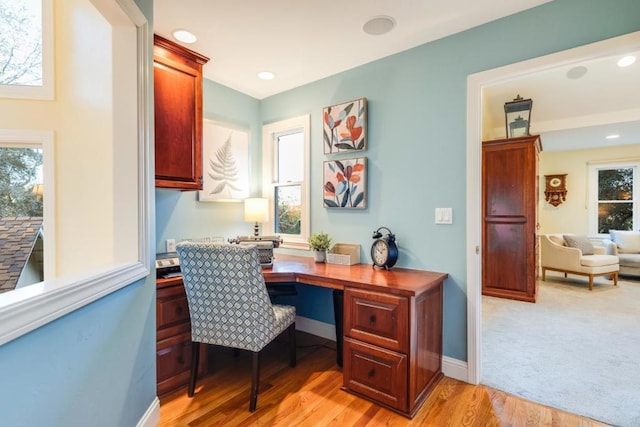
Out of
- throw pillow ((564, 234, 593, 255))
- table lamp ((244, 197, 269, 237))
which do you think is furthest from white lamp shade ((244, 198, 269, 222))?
throw pillow ((564, 234, 593, 255))

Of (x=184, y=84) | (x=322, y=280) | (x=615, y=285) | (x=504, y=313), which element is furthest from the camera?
(x=615, y=285)

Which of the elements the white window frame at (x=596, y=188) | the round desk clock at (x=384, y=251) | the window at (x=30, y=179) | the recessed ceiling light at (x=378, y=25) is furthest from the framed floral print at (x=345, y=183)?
the white window frame at (x=596, y=188)

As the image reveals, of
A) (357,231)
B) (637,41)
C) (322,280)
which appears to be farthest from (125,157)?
(637,41)

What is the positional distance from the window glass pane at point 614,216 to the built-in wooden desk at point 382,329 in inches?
246

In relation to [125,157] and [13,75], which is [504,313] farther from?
[13,75]

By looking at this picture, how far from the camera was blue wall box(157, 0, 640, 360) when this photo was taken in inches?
73.2

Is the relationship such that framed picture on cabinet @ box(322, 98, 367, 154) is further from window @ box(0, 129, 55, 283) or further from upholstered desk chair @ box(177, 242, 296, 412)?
window @ box(0, 129, 55, 283)

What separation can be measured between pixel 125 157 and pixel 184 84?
941 millimetres

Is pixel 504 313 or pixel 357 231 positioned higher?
pixel 357 231

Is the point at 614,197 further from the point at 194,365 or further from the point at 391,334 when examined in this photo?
the point at 194,365

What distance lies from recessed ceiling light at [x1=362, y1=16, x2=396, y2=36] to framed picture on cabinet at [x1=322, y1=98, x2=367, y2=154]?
20.8 inches

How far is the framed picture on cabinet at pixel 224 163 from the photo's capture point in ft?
9.46

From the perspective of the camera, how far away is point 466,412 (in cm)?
183

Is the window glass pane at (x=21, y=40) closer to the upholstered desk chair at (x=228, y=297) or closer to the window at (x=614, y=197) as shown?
the upholstered desk chair at (x=228, y=297)
